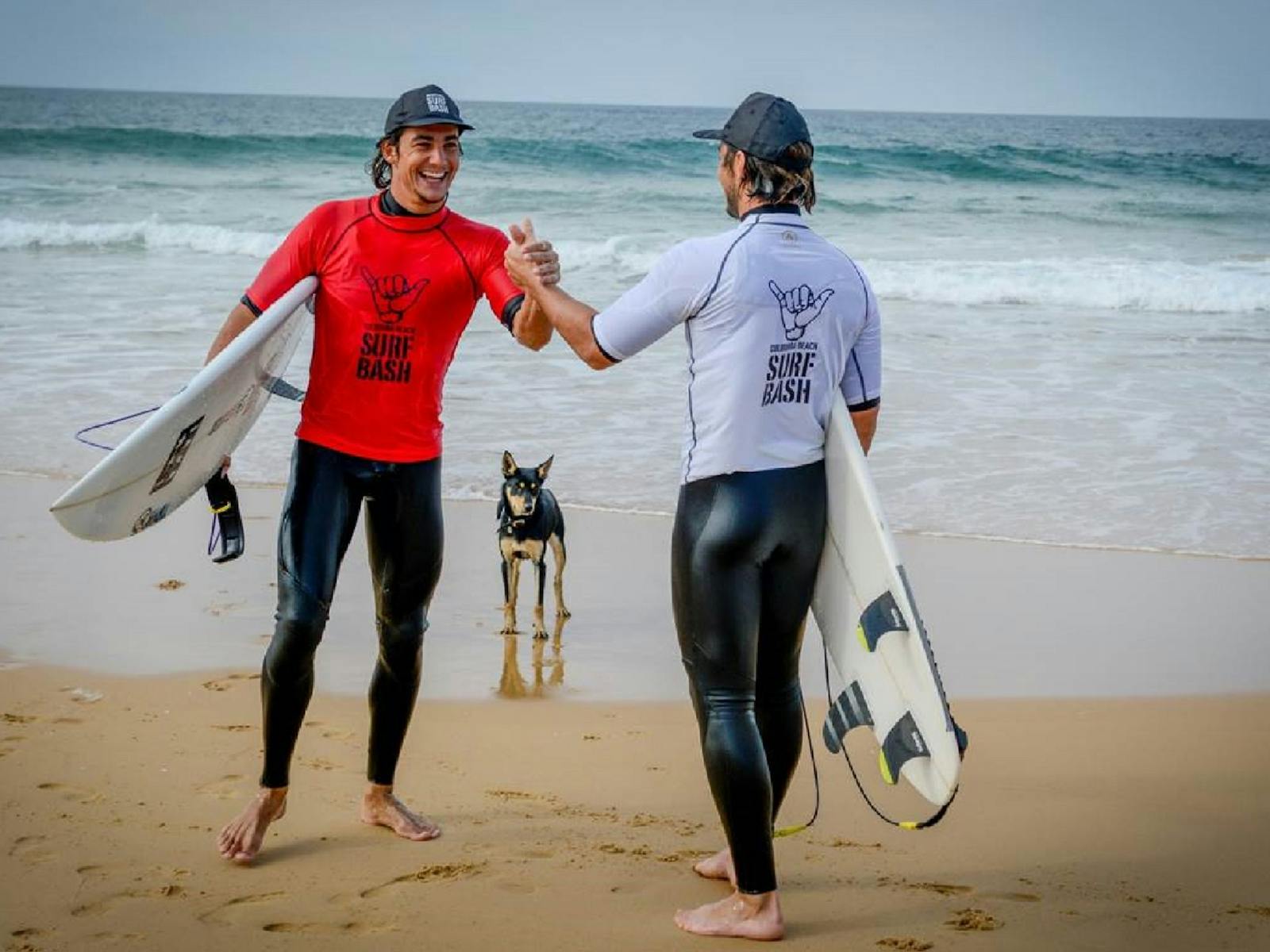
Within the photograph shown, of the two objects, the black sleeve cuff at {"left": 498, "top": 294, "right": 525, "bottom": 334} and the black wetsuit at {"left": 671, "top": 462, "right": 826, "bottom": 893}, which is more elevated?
the black sleeve cuff at {"left": 498, "top": 294, "right": 525, "bottom": 334}

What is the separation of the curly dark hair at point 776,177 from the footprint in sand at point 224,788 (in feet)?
7.62

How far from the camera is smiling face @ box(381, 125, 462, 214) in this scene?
3912 millimetres

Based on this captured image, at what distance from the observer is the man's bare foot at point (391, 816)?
13.4 ft

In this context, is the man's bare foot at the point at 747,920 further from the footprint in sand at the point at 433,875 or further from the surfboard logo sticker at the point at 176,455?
the surfboard logo sticker at the point at 176,455

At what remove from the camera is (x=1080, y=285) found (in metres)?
19.1

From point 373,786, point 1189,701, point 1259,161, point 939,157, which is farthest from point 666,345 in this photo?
point 1259,161

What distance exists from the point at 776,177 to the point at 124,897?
2260 millimetres

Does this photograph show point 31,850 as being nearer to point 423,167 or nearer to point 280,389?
point 280,389

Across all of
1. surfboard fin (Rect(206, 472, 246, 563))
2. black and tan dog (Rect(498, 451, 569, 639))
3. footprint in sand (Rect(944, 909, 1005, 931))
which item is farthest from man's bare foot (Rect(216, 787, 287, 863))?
black and tan dog (Rect(498, 451, 569, 639))

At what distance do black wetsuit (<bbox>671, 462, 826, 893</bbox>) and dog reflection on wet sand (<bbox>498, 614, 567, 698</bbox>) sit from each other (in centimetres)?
209

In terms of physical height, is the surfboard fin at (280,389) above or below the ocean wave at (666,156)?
below

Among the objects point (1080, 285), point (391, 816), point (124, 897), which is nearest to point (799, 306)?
point (391, 816)

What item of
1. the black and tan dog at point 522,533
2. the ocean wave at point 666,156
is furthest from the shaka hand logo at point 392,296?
the ocean wave at point 666,156

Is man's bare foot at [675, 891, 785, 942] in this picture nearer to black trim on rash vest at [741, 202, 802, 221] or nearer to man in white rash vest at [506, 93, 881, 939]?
man in white rash vest at [506, 93, 881, 939]
